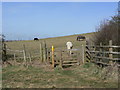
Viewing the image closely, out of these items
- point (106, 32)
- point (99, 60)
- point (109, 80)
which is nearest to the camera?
point (109, 80)

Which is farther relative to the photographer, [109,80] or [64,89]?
[109,80]

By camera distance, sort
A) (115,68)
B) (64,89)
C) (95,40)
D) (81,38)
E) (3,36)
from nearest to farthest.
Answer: (64,89), (115,68), (95,40), (3,36), (81,38)

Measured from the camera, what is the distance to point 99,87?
276 inches

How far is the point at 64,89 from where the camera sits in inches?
271

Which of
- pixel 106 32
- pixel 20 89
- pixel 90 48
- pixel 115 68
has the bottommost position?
pixel 20 89

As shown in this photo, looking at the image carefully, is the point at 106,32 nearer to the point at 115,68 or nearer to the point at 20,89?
the point at 115,68

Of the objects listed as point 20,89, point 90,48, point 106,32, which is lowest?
point 20,89

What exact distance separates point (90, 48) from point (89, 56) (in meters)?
0.56

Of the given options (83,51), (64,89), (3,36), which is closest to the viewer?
(64,89)

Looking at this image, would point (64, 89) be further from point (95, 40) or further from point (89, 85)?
point (95, 40)

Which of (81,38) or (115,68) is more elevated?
(81,38)

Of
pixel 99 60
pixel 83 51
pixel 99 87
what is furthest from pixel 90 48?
pixel 99 87

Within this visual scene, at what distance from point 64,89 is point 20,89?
1.63 metres

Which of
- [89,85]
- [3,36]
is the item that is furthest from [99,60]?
[3,36]
